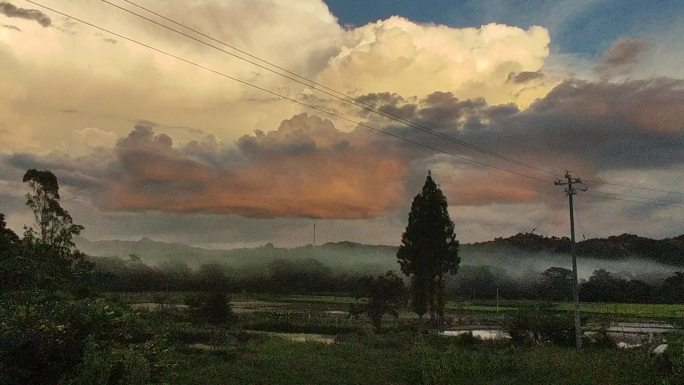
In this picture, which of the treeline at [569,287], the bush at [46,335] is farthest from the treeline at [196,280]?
the bush at [46,335]

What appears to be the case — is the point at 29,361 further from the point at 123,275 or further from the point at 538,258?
the point at 538,258

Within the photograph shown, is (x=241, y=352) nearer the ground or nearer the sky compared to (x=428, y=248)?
nearer the ground

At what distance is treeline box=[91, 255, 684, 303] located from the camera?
9350 cm

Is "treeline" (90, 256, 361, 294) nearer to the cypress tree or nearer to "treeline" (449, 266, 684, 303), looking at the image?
"treeline" (449, 266, 684, 303)

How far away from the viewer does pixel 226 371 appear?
837 inches

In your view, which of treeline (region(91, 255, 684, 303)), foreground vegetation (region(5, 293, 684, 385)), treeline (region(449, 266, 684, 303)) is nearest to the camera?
foreground vegetation (region(5, 293, 684, 385))

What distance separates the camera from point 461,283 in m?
156

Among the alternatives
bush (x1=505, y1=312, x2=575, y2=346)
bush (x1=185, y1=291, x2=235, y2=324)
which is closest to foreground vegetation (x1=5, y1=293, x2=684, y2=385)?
bush (x1=505, y1=312, x2=575, y2=346)

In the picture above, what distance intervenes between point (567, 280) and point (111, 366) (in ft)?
369

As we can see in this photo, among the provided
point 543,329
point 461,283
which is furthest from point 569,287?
point 543,329

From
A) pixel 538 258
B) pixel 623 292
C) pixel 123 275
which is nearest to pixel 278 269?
pixel 123 275

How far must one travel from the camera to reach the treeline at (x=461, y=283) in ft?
307

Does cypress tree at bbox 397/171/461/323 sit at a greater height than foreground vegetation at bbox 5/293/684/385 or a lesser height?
greater

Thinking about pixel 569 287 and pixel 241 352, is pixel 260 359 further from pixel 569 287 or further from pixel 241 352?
pixel 569 287
